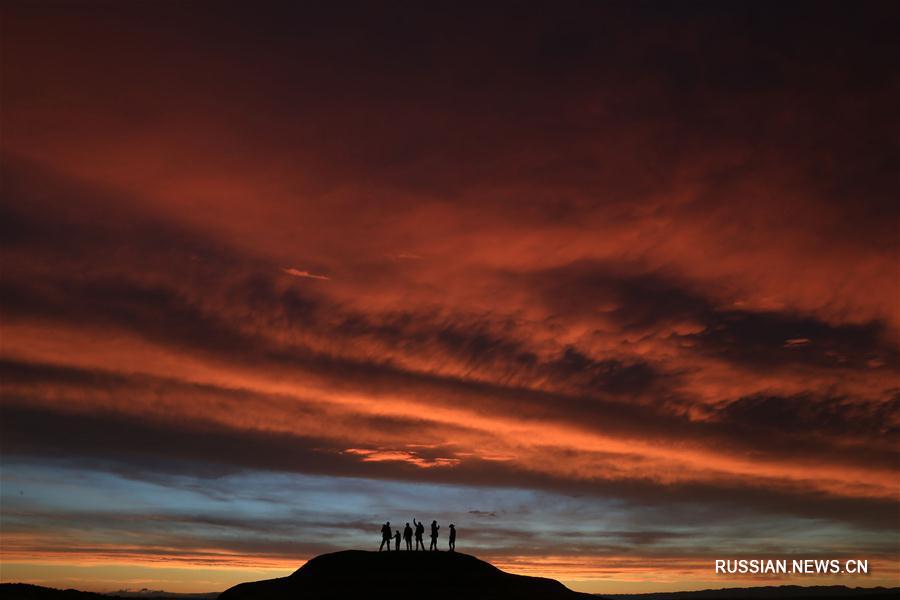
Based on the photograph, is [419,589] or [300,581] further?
[300,581]

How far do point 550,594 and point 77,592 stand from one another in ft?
193

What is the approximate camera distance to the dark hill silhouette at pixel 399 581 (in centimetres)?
4975

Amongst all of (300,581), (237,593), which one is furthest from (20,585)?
(300,581)

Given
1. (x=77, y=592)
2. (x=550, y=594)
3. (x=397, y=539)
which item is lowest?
(x=77, y=592)

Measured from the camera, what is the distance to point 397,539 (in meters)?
56.4

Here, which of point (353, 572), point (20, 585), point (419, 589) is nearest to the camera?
point (419, 589)

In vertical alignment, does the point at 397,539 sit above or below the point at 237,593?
above

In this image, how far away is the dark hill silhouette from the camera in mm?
49750

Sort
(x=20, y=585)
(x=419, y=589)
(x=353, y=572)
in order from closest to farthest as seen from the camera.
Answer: (x=419, y=589)
(x=353, y=572)
(x=20, y=585)

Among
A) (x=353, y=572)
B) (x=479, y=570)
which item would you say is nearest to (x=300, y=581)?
(x=353, y=572)

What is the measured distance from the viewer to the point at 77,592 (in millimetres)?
82750

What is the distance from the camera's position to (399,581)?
50.7 metres

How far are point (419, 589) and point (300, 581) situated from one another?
10484mm

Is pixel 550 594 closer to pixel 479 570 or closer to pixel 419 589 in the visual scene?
pixel 479 570
